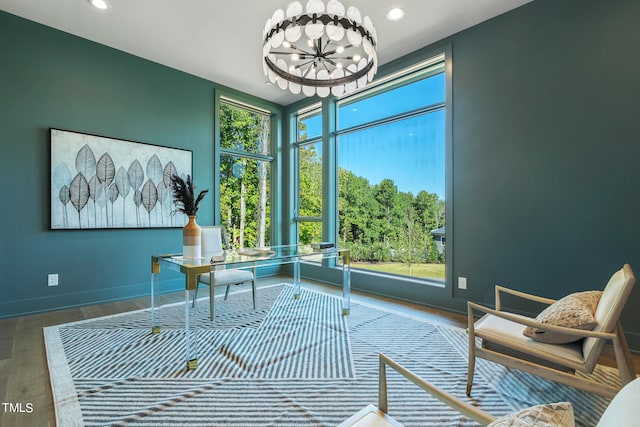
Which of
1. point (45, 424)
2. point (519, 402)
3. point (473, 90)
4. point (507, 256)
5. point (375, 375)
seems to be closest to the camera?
point (45, 424)

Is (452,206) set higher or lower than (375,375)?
higher

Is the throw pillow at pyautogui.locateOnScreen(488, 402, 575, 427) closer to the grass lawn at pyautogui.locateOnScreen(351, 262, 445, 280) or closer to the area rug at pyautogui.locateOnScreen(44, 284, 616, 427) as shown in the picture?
the area rug at pyautogui.locateOnScreen(44, 284, 616, 427)

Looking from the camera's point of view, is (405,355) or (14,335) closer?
(405,355)

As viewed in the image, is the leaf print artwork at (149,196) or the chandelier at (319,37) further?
the leaf print artwork at (149,196)

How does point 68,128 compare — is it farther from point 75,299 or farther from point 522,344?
point 522,344

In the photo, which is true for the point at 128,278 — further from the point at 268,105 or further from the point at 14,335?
the point at 268,105

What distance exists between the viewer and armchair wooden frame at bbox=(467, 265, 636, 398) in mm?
1407

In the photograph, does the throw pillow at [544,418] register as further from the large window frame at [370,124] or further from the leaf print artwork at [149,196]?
the leaf print artwork at [149,196]

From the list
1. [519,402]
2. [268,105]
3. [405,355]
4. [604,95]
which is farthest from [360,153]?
[519,402]

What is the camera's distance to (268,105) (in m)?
5.18

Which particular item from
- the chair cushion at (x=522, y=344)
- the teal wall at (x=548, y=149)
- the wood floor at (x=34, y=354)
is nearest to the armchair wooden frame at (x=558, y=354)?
the chair cushion at (x=522, y=344)

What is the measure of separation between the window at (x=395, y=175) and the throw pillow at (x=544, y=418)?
117 inches

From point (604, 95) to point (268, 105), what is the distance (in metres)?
4.30

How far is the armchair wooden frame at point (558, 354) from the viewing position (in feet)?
4.62
